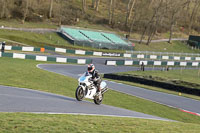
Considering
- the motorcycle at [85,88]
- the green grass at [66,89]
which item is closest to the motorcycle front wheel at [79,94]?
the motorcycle at [85,88]

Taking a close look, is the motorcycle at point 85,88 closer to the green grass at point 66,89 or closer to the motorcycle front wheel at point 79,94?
the motorcycle front wheel at point 79,94

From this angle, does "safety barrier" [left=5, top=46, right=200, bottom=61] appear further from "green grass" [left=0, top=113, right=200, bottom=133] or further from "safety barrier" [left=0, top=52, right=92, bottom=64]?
"green grass" [left=0, top=113, right=200, bottom=133]

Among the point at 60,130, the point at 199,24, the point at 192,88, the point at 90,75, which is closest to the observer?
the point at 60,130

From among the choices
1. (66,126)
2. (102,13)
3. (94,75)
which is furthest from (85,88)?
(102,13)

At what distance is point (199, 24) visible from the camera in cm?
12369

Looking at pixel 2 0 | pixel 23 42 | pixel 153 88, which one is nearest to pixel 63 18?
pixel 2 0

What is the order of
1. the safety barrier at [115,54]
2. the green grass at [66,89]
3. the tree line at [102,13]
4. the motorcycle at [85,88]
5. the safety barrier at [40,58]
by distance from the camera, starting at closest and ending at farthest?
the motorcycle at [85,88]
the green grass at [66,89]
the safety barrier at [40,58]
the safety barrier at [115,54]
the tree line at [102,13]

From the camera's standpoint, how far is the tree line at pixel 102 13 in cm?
7656

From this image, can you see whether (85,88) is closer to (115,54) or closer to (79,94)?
(79,94)

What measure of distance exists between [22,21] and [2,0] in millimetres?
7113

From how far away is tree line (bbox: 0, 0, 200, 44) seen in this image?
76.6 meters

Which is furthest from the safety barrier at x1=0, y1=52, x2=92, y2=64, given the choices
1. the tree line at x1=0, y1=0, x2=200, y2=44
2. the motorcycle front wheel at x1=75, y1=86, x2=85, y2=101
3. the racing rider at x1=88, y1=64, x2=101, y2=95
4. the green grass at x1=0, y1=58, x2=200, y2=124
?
the tree line at x1=0, y1=0, x2=200, y2=44

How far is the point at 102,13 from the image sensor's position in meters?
100

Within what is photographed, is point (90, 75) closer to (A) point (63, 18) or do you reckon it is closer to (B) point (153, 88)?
(B) point (153, 88)
